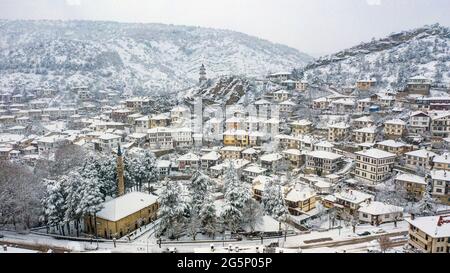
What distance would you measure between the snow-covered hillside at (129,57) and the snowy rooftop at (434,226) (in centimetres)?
2966

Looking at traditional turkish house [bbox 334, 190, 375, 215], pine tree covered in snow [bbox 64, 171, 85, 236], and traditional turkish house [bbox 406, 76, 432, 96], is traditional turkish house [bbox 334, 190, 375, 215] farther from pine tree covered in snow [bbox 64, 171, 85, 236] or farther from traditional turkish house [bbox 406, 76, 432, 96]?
traditional turkish house [bbox 406, 76, 432, 96]

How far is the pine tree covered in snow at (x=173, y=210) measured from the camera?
1123 cm

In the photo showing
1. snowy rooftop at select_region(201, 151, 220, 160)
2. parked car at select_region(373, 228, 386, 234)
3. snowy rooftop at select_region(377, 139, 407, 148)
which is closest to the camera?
parked car at select_region(373, 228, 386, 234)

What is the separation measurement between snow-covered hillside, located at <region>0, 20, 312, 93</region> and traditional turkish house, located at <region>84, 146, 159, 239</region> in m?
22.9

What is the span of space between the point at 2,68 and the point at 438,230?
45.1 meters

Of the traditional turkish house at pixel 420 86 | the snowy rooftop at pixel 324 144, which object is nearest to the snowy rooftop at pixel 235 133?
the snowy rooftop at pixel 324 144

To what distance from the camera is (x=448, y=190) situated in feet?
44.3

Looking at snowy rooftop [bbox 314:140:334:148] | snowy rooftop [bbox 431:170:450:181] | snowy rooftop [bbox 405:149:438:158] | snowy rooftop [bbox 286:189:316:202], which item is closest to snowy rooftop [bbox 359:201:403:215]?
snowy rooftop [bbox 286:189:316:202]

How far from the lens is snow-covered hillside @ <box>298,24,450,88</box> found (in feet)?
93.0

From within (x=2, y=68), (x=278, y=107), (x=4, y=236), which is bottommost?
(x=4, y=236)

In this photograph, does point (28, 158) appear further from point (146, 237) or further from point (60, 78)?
point (60, 78)

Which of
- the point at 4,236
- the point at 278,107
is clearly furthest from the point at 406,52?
the point at 4,236

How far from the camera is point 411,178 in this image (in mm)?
14320

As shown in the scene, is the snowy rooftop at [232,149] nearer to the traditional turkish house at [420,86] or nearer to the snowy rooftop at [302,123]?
the snowy rooftop at [302,123]
